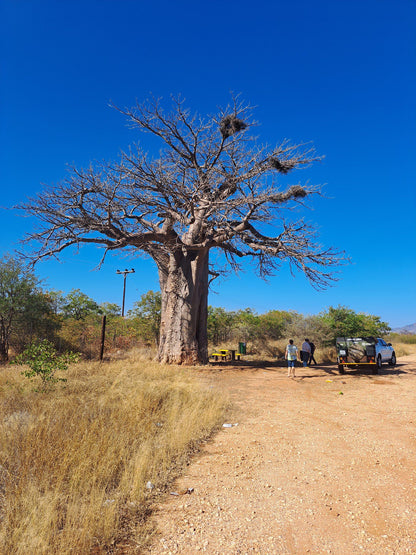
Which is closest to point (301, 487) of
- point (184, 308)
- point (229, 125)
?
point (184, 308)

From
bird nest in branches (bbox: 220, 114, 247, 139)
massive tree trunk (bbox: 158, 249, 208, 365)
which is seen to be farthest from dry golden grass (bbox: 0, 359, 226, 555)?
bird nest in branches (bbox: 220, 114, 247, 139)

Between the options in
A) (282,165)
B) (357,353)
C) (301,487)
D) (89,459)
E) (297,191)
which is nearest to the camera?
(301,487)

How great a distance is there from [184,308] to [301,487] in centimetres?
970

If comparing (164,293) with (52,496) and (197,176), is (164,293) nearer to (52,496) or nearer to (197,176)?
(197,176)

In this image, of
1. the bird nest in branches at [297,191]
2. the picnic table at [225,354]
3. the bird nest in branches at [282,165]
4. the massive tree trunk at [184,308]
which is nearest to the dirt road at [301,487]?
the massive tree trunk at [184,308]

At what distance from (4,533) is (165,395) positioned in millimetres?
4564

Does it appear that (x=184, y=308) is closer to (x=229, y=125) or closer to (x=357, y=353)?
(x=357, y=353)

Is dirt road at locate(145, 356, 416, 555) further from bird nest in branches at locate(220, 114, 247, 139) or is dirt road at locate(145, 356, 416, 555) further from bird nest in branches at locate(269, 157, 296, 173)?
bird nest in branches at locate(220, 114, 247, 139)

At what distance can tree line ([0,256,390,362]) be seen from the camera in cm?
1312

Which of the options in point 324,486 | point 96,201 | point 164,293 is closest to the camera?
point 324,486

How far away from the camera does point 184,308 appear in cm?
1303

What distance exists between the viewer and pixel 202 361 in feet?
43.2

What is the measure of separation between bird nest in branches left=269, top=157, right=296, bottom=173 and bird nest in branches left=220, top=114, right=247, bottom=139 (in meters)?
1.66

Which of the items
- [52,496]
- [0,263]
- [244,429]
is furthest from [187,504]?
[0,263]
